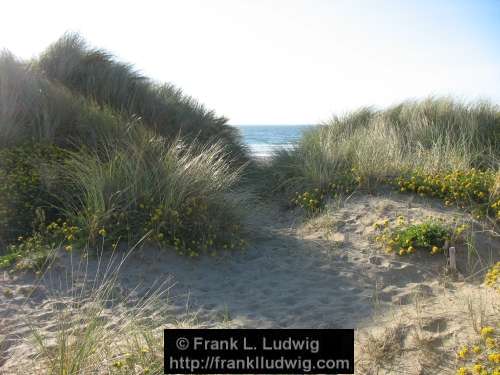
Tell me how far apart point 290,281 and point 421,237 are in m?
1.61

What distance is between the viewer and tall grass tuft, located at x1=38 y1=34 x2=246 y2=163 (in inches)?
387

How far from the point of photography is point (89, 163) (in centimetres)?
611

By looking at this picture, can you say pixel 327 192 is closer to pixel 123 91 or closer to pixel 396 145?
pixel 396 145

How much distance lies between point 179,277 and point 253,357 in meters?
2.03

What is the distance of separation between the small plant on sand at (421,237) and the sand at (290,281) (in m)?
0.13

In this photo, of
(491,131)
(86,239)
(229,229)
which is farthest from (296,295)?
(491,131)

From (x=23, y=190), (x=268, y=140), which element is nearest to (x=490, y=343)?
(x=23, y=190)

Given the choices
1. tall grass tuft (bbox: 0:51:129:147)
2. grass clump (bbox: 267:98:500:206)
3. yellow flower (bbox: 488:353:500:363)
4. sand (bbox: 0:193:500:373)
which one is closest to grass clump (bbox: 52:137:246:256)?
sand (bbox: 0:193:500:373)

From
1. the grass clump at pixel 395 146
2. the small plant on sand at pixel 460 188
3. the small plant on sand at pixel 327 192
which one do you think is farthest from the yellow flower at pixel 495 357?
the grass clump at pixel 395 146

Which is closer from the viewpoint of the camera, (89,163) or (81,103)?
(89,163)

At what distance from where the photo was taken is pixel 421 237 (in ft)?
18.0

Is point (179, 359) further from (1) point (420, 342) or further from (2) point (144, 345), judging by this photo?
(1) point (420, 342)

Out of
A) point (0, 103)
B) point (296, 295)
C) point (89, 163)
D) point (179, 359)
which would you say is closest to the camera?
point (179, 359)

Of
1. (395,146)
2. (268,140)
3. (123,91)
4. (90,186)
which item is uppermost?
(123,91)
